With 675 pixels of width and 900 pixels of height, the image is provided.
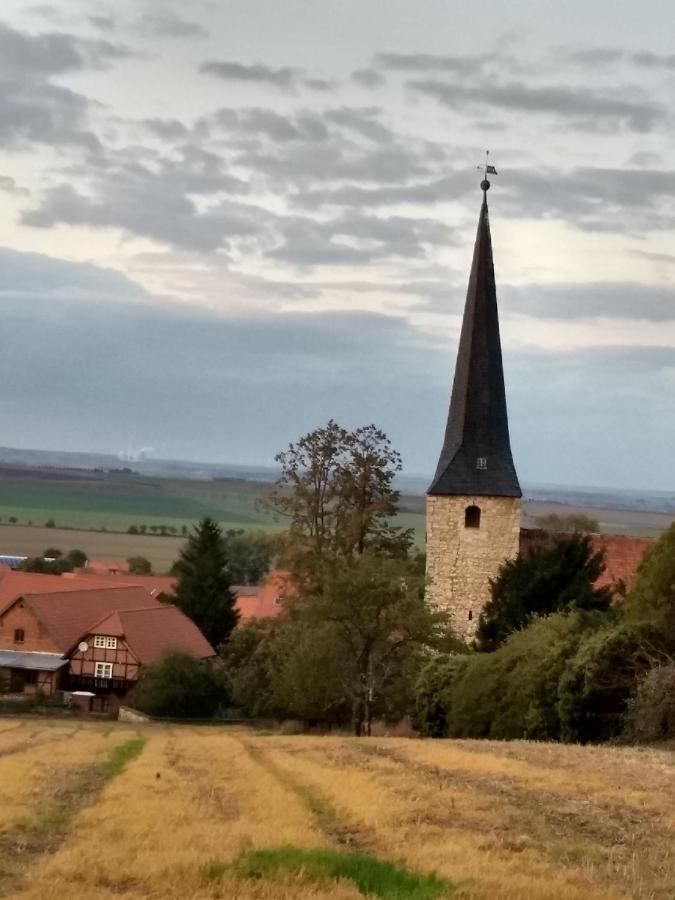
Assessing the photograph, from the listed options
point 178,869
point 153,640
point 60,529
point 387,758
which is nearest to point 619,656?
point 387,758

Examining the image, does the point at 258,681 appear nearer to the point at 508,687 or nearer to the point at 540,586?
the point at 540,586

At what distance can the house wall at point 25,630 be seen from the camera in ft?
212

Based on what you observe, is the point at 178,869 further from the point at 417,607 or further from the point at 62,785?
the point at 417,607

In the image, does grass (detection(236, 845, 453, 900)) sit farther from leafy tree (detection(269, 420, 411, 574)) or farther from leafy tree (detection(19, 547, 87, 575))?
leafy tree (detection(19, 547, 87, 575))

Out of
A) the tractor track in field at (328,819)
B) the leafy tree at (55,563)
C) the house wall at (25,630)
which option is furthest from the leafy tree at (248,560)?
the tractor track in field at (328,819)

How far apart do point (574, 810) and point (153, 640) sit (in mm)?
50505

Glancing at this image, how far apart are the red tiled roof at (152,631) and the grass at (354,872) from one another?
5054cm

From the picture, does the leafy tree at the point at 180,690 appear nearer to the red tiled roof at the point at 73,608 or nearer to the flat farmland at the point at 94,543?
the red tiled roof at the point at 73,608

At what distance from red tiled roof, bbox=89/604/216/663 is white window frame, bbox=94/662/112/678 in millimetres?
1688

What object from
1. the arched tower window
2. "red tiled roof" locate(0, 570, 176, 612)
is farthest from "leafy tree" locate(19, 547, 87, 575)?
the arched tower window

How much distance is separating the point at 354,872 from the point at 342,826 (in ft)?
10.1

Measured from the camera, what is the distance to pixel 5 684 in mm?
61062

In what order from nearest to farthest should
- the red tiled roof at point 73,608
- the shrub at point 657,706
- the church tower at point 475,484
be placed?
the shrub at point 657,706, the church tower at point 475,484, the red tiled roof at point 73,608

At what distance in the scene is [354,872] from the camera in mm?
8789
